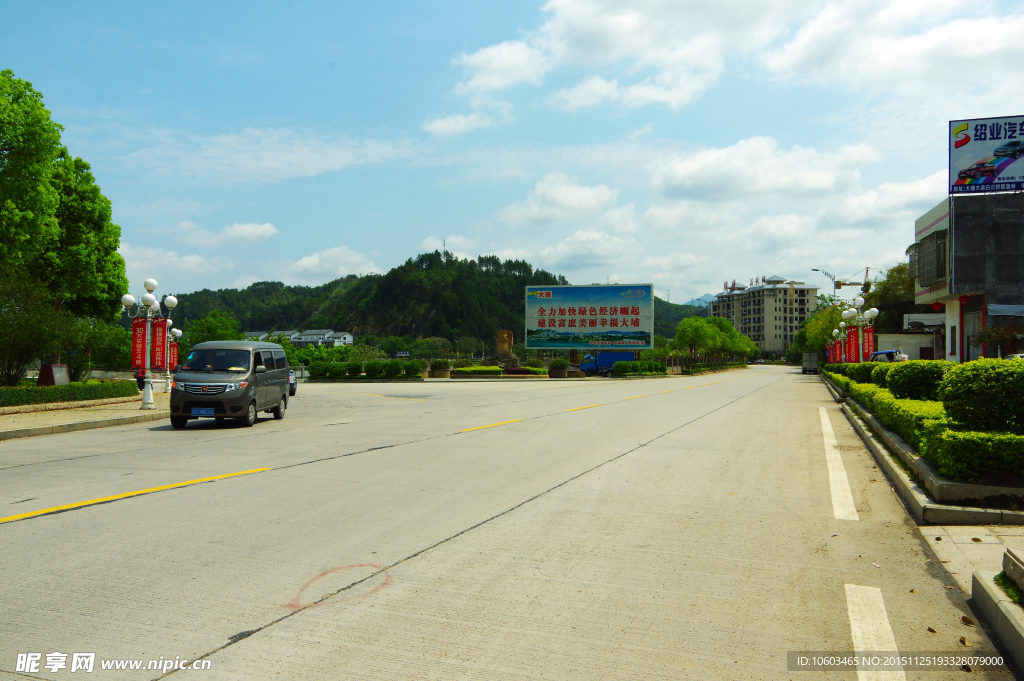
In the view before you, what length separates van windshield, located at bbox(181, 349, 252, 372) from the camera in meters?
14.8

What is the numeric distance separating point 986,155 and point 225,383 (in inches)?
1376

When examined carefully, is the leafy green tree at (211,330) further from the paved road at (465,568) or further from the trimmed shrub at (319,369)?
the paved road at (465,568)

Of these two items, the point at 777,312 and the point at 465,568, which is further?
the point at 777,312

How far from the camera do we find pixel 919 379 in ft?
39.9

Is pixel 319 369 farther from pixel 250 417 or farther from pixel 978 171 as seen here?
pixel 978 171

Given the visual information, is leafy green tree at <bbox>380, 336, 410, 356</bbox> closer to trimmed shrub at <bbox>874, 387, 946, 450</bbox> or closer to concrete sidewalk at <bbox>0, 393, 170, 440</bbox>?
concrete sidewalk at <bbox>0, 393, 170, 440</bbox>

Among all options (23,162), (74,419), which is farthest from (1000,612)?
(23,162)

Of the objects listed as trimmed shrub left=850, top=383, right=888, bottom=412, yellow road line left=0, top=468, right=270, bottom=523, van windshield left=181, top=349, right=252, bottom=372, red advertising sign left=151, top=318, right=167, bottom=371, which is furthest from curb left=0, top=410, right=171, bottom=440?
trimmed shrub left=850, top=383, right=888, bottom=412

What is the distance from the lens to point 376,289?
150 meters

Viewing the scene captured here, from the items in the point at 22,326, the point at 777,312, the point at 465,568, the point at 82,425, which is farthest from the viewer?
the point at 777,312

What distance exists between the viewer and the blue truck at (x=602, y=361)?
5828 cm

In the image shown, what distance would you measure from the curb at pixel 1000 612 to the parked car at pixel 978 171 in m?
34.5

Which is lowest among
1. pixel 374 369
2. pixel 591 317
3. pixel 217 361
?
pixel 374 369

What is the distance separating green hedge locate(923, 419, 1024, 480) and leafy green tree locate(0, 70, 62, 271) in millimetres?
20260
